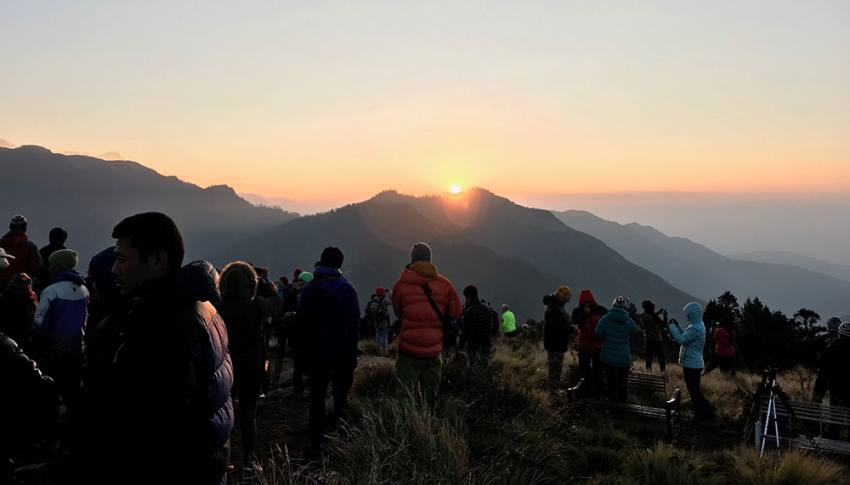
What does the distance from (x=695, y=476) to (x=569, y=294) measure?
4.76m

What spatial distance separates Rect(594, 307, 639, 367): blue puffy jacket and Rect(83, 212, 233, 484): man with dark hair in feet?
23.7

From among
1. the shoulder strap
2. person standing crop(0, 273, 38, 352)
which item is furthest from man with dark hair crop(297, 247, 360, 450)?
person standing crop(0, 273, 38, 352)

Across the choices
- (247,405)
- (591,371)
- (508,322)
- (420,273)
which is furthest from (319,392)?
(508,322)

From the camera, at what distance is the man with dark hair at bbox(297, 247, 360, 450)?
5602mm

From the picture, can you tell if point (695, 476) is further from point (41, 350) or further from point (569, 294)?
point (41, 350)

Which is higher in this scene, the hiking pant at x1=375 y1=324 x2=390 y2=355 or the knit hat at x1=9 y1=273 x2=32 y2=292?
the knit hat at x1=9 y1=273 x2=32 y2=292

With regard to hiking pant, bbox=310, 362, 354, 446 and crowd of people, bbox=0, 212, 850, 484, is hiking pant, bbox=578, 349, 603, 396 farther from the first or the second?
hiking pant, bbox=310, 362, 354, 446

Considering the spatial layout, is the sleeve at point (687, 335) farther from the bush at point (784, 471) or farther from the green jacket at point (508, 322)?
the green jacket at point (508, 322)

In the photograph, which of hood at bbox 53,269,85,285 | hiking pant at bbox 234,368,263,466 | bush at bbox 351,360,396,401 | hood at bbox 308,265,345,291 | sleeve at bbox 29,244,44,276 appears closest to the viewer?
hiking pant at bbox 234,368,263,466

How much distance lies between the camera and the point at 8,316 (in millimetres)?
5164

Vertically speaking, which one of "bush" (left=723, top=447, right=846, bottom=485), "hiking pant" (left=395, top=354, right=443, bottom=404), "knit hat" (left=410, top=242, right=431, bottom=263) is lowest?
"bush" (left=723, top=447, right=846, bottom=485)

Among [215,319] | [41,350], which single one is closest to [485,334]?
[41,350]

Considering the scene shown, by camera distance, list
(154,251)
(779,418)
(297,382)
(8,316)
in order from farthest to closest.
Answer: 1. (297,382)
2. (779,418)
3. (8,316)
4. (154,251)

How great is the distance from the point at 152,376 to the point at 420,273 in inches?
166
